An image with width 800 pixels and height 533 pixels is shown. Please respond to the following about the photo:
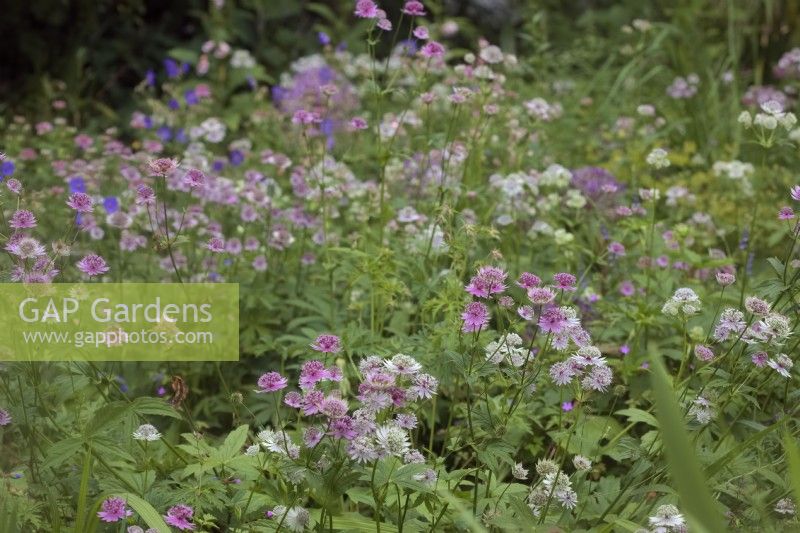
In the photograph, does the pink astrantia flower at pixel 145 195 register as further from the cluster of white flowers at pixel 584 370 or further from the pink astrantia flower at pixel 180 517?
the cluster of white flowers at pixel 584 370

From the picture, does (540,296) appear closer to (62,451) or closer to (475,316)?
(475,316)

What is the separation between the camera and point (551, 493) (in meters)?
1.68

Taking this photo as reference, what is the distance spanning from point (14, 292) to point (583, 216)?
2072mm

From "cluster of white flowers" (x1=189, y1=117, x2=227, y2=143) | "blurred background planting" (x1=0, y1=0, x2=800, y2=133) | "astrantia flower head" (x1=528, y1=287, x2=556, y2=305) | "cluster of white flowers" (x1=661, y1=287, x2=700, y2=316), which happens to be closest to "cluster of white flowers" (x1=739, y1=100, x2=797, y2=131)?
"cluster of white flowers" (x1=661, y1=287, x2=700, y2=316)

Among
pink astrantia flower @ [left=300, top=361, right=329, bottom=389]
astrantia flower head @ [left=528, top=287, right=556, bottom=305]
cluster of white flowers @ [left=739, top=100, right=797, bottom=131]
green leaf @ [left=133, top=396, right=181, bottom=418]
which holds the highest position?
cluster of white flowers @ [left=739, top=100, right=797, bottom=131]

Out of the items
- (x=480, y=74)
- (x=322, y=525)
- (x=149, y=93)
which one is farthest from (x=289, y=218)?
(x=149, y=93)

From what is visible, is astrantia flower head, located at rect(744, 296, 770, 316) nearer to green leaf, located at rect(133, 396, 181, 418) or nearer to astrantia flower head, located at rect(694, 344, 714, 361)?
astrantia flower head, located at rect(694, 344, 714, 361)

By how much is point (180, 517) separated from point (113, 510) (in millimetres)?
119

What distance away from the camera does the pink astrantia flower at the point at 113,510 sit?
163 centimetres

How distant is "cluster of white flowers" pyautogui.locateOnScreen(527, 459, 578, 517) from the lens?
170cm

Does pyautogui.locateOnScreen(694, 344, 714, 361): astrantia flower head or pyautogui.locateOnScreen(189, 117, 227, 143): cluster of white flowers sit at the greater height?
pyautogui.locateOnScreen(694, 344, 714, 361): astrantia flower head

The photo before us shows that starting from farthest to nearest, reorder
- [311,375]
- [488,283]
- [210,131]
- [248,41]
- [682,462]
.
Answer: [248,41] → [210,131] → [488,283] → [311,375] → [682,462]

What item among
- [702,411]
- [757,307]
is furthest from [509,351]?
[757,307]

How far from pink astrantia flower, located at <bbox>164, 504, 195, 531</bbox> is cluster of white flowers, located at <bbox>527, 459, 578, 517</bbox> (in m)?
0.61
